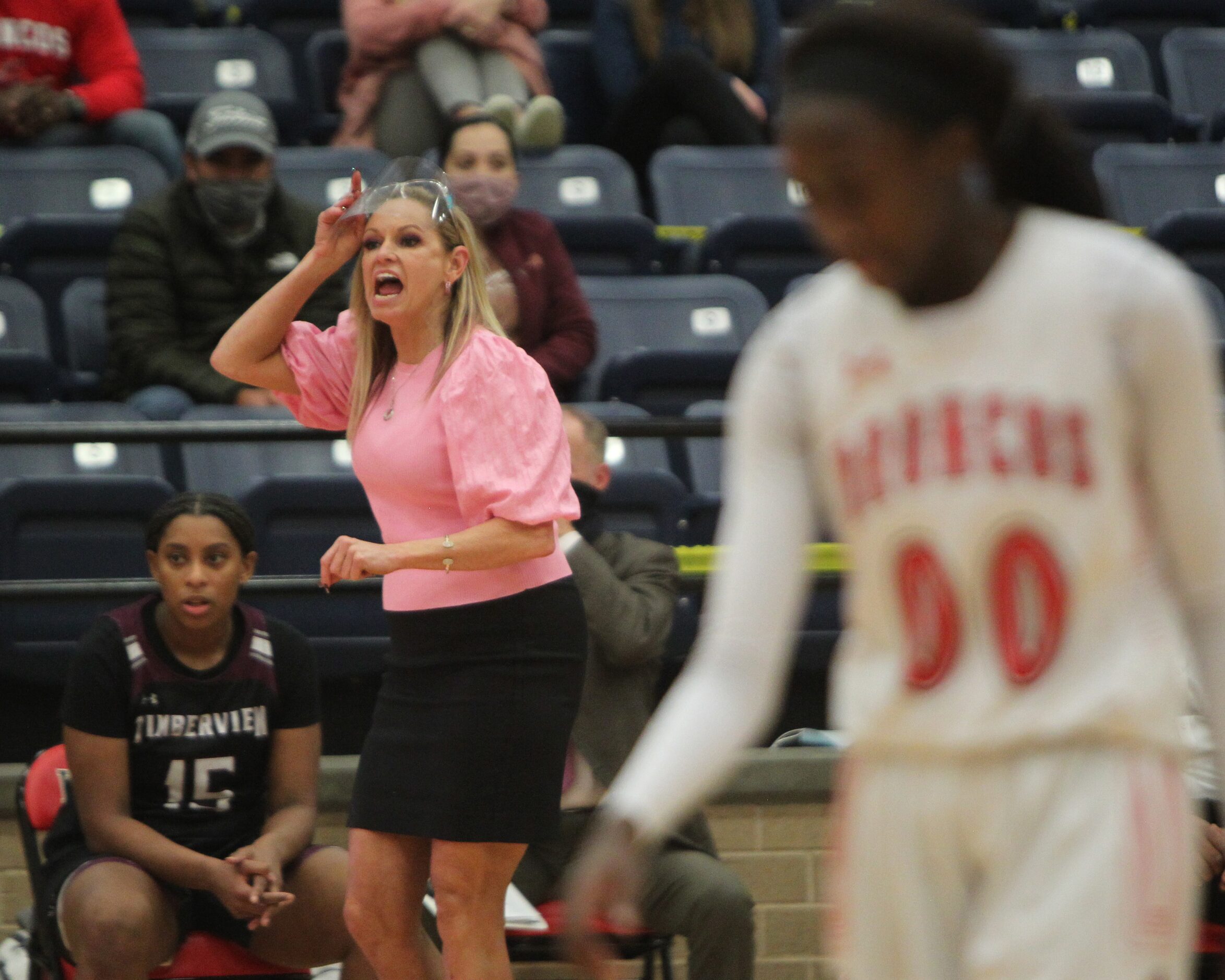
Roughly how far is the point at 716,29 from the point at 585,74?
656 mm

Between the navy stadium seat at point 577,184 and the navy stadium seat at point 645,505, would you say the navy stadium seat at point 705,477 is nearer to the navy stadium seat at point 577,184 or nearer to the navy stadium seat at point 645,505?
the navy stadium seat at point 645,505

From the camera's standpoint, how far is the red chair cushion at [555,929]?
3533mm

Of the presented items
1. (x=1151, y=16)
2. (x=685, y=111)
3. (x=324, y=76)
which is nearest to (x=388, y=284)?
(x=685, y=111)

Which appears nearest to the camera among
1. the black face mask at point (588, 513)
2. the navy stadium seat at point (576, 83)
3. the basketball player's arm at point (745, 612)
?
the basketball player's arm at point (745, 612)

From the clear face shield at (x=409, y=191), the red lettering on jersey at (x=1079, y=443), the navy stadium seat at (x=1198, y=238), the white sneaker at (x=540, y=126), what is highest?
the white sneaker at (x=540, y=126)

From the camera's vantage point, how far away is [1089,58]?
742 cm

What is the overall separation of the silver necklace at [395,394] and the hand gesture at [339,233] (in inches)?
9.4

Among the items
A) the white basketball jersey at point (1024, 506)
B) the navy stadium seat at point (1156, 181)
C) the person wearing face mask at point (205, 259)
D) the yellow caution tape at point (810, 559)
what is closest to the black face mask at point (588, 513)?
the yellow caution tape at point (810, 559)

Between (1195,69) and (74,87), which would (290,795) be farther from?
(1195,69)

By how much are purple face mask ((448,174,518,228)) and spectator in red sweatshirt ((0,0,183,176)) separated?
1351mm

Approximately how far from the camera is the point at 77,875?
3.40 metres

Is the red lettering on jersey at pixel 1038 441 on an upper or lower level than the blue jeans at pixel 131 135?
lower

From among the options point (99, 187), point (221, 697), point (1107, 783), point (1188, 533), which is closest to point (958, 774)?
point (1107, 783)

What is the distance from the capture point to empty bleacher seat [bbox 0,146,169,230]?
232 inches
